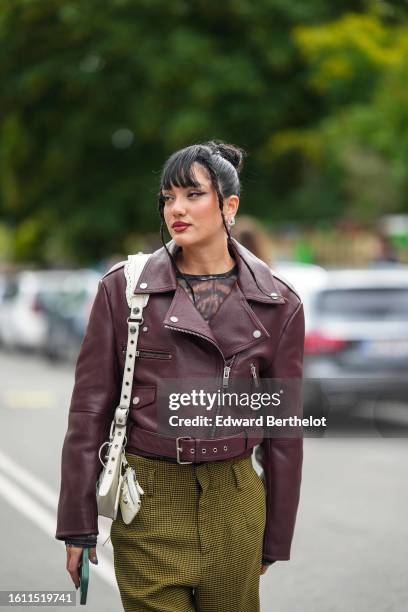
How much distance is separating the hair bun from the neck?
216mm

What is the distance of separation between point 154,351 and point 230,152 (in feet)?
1.87

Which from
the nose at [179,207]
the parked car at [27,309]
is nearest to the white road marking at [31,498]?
the nose at [179,207]

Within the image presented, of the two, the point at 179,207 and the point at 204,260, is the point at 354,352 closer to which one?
the point at 204,260

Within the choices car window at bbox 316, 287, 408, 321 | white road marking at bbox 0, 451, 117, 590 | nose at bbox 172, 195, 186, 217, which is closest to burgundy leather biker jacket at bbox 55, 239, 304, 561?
nose at bbox 172, 195, 186, 217

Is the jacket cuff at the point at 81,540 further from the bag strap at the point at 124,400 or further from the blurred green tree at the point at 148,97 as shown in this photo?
the blurred green tree at the point at 148,97

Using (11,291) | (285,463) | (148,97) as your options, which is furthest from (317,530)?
(148,97)

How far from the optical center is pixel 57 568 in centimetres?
647

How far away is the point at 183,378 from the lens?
324cm

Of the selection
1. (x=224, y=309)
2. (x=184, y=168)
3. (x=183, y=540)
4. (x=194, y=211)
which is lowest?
(x=183, y=540)

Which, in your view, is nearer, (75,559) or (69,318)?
(75,559)

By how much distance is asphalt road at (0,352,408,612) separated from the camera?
19.6 ft

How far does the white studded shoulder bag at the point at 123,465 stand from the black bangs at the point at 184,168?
31 centimetres

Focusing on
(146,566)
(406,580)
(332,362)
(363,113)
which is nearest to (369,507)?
(406,580)

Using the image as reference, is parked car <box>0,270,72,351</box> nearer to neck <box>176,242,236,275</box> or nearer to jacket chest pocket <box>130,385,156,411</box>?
neck <box>176,242,236,275</box>
